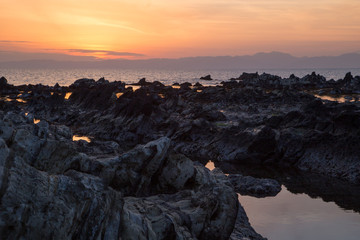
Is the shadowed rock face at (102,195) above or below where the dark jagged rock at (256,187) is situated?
above

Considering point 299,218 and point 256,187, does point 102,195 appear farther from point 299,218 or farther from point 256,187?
point 256,187

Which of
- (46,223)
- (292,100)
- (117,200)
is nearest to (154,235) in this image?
(117,200)

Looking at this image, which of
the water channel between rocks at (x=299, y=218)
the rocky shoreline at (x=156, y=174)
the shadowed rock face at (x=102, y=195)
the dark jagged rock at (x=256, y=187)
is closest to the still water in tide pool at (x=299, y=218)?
the water channel between rocks at (x=299, y=218)

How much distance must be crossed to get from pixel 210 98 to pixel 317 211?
193ft

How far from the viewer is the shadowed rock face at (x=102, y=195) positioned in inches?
317

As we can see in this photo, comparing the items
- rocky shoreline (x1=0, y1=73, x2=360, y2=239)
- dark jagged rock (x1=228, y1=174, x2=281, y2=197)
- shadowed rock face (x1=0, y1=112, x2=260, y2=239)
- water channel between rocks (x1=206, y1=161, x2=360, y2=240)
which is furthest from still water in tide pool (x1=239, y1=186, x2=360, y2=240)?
shadowed rock face (x1=0, y1=112, x2=260, y2=239)

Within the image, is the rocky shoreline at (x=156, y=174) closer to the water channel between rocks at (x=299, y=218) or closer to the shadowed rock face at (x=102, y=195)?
the shadowed rock face at (x=102, y=195)

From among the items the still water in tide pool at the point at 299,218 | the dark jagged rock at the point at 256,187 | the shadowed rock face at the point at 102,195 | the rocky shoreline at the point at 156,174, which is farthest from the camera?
the dark jagged rock at the point at 256,187

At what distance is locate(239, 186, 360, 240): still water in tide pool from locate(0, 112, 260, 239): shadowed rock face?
530 centimetres

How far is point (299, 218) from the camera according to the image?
20.6 meters

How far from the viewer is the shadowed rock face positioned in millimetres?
8047

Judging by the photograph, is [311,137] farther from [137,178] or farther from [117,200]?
[117,200]

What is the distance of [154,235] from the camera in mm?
10430

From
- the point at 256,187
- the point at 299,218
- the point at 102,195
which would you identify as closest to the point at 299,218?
the point at 299,218
